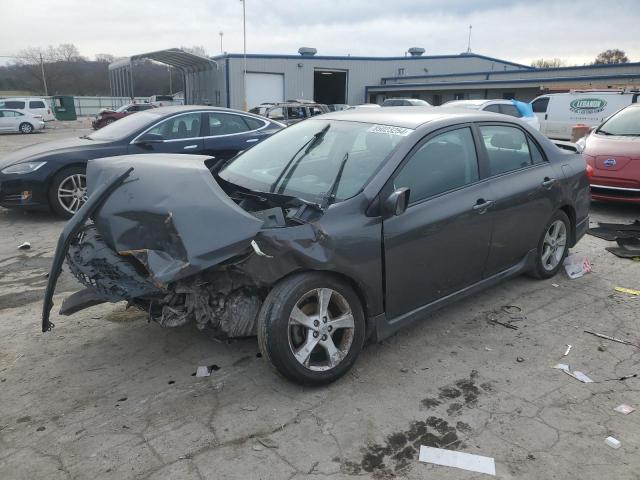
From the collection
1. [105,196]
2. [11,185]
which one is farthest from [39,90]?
[105,196]

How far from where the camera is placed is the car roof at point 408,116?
3.71 m

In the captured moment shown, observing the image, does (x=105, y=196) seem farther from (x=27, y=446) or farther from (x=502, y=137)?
(x=502, y=137)

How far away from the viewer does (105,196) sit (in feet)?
10.1

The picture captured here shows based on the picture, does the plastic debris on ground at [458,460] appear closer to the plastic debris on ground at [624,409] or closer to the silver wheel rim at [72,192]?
the plastic debris on ground at [624,409]

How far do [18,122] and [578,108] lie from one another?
27037 millimetres

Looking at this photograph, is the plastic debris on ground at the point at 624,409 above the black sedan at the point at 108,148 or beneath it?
beneath

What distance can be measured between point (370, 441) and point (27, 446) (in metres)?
1.79

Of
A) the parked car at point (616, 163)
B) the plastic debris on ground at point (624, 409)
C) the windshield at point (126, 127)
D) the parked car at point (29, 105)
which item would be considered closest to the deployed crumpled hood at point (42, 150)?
the windshield at point (126, 127)

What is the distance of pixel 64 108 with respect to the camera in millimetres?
41594

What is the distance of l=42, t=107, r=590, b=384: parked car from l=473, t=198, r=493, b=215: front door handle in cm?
1

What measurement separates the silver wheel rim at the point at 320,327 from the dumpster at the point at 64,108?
45064 mm

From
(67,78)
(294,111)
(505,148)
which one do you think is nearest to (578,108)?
(294,111)

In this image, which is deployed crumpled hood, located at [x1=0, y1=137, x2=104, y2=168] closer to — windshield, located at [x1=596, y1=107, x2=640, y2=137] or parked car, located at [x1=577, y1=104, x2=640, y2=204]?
parked car, located at [x1=577, y1=104, x2=640, y2=204]

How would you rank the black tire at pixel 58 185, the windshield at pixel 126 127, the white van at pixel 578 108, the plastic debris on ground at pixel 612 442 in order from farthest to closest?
the white van at pixel 578 108, the windshield at pixel 126 127, the black tire at pixel 58 185, the plastic debris on ground at pixel 612 442
